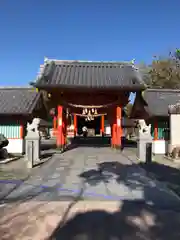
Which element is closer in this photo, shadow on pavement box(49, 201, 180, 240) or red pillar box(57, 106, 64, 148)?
shadow on pavement box(49, 201, 180, 240)

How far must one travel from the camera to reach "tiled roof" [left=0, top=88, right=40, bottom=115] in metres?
15.7

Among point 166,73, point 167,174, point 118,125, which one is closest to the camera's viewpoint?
point 167,174

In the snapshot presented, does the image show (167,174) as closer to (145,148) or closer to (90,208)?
(145,148)

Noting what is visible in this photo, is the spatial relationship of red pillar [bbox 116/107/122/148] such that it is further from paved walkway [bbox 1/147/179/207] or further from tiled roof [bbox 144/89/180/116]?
paved walkway [bbox 1/147/179/207]

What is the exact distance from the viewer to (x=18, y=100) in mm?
17328

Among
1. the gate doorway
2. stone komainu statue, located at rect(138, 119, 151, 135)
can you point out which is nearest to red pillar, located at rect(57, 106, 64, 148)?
stone komainu statue, located at rect(138, 119, 151, 135)

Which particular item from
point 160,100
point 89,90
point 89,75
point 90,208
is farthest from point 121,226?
point 160,100

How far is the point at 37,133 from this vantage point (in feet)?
39.1

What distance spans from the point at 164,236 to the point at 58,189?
144 inches

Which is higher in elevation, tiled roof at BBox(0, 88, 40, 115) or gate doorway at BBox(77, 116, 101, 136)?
tiled roof at BBox(0, 88, 40, 115)

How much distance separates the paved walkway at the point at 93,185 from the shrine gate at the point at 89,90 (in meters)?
5.59

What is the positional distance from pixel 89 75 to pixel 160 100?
6094mm

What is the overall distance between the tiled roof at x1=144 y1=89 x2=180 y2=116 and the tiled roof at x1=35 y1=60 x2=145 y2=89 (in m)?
2.29

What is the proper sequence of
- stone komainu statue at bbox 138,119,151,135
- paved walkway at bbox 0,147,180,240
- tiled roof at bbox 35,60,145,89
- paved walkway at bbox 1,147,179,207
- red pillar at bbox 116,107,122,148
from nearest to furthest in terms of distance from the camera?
paved walkway at bbox 0,147,180,240
paved walkway at bbox 1,147,179,207
stone komainu statue at bbox 138,119,151,135
tiled roof at bbox 35,60,145,89
red pillar at bbox 116,107,122,148
